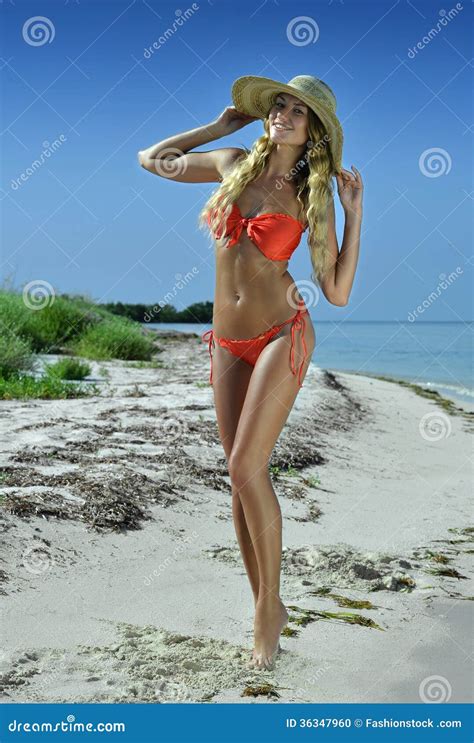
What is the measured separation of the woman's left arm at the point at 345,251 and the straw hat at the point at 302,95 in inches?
6.2

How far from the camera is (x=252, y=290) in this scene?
369 cm

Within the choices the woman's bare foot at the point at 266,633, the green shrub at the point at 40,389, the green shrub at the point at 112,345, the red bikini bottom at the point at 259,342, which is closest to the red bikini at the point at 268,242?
the red bikini bottom at the point at 259,342

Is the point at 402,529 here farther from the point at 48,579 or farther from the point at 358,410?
the point at 358,410

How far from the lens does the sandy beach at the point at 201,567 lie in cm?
343

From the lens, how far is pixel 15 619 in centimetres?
384

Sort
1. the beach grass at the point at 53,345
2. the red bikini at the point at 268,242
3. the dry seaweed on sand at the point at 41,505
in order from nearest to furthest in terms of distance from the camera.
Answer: the red bikini at the point at 268,242
the dry seaweed on sand at the point at 41,505
the beach grass at the point at 53,345

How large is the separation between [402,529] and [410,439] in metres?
3.93

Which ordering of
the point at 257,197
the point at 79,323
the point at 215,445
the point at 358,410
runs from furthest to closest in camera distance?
the point at 79,323 → the point at 358,410 → the point at 215,445 → the point at 257,197

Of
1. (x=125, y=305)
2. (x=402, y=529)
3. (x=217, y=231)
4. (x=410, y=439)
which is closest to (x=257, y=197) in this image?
(x=217, y=231)

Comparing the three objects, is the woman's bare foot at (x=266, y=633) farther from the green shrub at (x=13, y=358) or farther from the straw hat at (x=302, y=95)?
the green shrub at (x=13, y=358)

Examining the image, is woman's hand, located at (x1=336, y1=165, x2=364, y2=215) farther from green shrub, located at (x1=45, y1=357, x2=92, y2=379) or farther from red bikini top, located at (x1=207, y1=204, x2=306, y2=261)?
green shrub, located at (x1=45, y1=357, x2=92, y2=379)

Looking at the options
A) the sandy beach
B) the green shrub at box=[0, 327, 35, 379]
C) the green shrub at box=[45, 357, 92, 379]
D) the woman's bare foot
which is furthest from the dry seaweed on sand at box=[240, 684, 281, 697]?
the green shrub at box=[45, 357, 92, 379]

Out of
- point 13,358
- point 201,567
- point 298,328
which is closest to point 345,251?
point 298,328

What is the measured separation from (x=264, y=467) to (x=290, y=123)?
1.50 m
